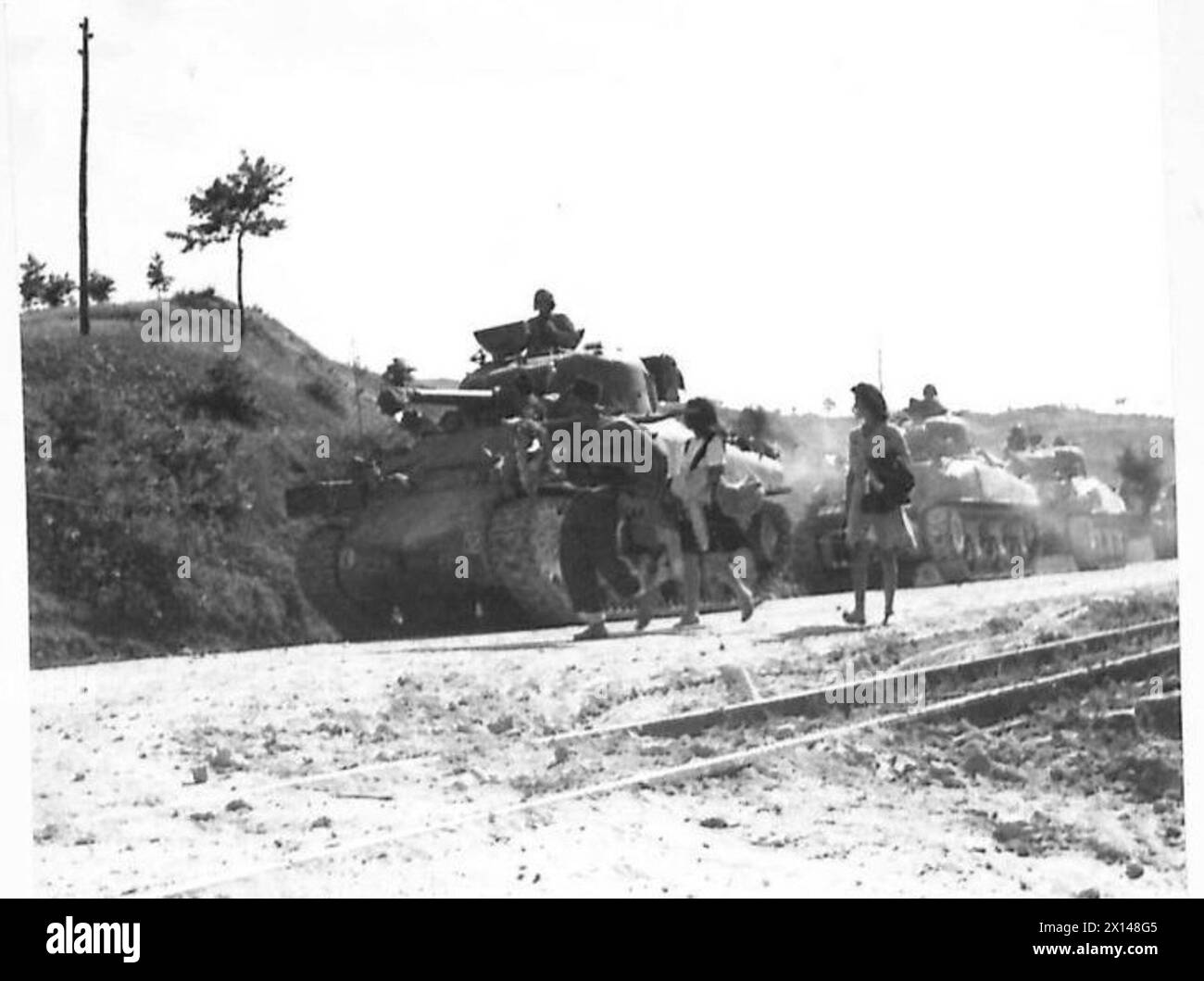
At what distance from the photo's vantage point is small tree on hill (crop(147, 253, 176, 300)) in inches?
293

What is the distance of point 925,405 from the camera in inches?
313

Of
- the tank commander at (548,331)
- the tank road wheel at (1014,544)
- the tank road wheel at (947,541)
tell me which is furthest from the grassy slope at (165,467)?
the tank road wheel at (1014,544)

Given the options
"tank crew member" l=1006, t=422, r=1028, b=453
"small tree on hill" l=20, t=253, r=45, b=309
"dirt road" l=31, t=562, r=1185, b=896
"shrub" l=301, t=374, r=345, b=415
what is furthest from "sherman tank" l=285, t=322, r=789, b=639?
"small tree on hill" l=20, t=253, r=45, b=309

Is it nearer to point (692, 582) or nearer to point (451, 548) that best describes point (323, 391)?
point (451, 548)

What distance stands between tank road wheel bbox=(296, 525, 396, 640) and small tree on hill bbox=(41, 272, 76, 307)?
2.02m

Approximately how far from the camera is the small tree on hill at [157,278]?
745cm

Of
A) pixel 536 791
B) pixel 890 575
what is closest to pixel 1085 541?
pixel 890 575

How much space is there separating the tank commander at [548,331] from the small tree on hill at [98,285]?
65.2 inches

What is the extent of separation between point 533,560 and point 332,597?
96 centimetres

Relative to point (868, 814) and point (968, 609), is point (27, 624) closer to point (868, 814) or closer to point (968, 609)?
point (868, 814)

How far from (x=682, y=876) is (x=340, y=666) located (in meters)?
1.80

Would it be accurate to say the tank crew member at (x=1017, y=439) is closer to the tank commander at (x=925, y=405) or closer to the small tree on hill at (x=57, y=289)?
the tank commander at (x=925, y=405)
